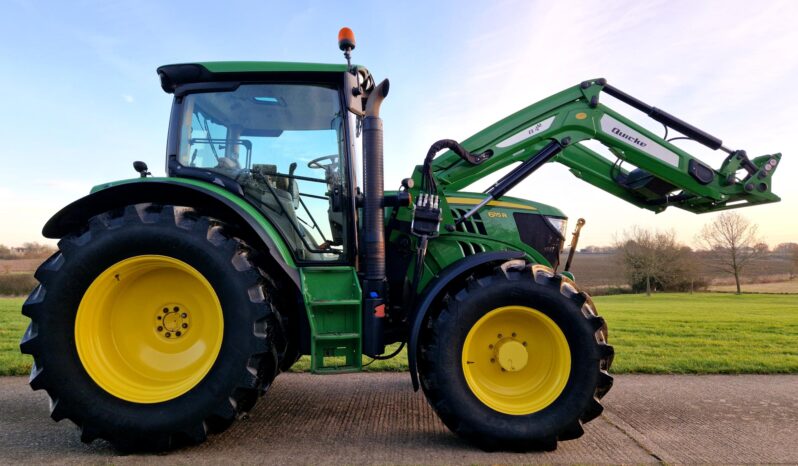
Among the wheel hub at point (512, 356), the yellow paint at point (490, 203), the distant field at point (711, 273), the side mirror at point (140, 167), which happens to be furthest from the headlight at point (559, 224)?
the distant field at point (711, 273)

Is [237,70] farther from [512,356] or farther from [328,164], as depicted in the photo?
[512,356]

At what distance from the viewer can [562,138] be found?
12.1 ft

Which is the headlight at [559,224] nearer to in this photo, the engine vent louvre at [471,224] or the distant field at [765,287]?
the engine vent louvre at [471,224]

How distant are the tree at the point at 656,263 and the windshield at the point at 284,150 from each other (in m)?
38.0

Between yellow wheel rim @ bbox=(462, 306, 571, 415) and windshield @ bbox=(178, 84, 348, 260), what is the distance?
1248mm

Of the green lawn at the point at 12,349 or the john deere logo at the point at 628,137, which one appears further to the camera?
the green lawn at the point at 12,349

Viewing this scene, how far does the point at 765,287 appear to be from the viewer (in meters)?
36.2

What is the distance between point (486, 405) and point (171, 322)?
2168 millimetres

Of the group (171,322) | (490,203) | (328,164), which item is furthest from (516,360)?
(171,322)

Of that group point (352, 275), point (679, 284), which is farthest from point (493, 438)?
point (679, 284)

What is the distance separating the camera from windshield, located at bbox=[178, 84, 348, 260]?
3.33 metres

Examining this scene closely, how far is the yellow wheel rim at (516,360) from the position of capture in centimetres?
303

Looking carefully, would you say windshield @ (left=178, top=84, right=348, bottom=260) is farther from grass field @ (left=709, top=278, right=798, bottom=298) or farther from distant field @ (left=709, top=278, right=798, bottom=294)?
grass field @ (left=709, top=278, right=798, bottom=298)

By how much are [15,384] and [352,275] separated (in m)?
3.68
